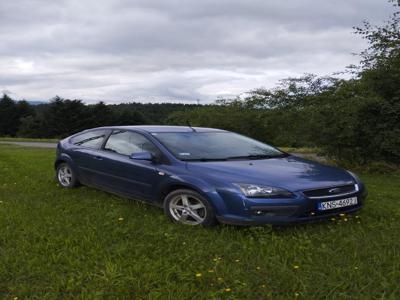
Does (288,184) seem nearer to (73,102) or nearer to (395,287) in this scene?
(395,287)

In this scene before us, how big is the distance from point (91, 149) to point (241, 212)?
3.25 m

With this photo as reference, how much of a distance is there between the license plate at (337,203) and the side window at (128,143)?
2185 millimetres

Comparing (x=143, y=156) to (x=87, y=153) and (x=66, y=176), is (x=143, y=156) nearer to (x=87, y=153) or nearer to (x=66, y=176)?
(x=87, y=153)

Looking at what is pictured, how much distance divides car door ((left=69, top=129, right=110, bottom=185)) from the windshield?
123 cm

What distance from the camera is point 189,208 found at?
524cm

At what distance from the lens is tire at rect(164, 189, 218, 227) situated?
4992 millimetres

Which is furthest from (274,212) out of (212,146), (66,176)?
(66,176)

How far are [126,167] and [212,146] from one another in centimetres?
120

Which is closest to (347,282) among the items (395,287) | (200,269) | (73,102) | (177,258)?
(395,287)

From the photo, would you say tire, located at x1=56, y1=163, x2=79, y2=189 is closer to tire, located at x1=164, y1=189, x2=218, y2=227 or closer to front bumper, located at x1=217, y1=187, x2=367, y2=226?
tire, located at x1=164, y1=189, x2=218, y2=227

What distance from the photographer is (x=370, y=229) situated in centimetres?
512

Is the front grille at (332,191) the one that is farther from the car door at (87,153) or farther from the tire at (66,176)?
the tire at (66,176)

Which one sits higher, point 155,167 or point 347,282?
point 155,167

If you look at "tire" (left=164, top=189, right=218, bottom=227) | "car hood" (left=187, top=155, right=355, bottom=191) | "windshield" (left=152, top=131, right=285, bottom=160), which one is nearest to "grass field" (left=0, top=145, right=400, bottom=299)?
"tire" (left=164, top=189, right=218, bottom=227)
